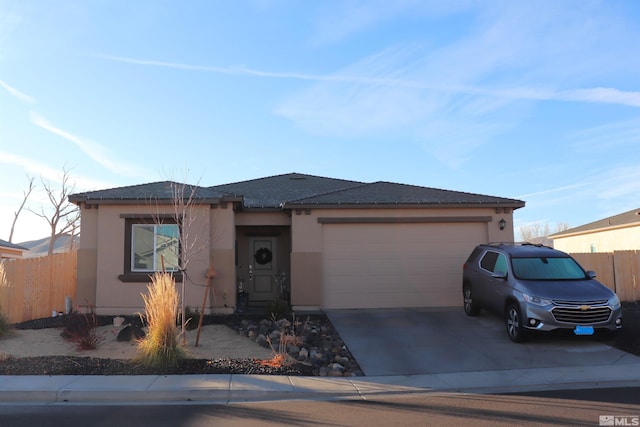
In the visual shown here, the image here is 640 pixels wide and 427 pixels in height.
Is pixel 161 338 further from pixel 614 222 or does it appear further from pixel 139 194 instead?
pixel 614 222

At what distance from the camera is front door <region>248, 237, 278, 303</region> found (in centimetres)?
1667

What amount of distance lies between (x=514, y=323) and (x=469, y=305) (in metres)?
2.90

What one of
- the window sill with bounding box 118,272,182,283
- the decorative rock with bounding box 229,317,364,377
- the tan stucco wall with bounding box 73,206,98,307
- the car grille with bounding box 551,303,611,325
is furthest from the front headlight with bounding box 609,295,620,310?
the tan stucco wall with bounding box 73,206,98,307

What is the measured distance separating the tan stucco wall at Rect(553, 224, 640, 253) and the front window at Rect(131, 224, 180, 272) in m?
A: 23.2

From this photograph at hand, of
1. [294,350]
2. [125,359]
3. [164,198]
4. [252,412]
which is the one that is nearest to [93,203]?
[164,198]

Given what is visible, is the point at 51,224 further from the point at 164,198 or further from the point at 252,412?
the point at 252,412

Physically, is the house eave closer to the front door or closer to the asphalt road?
the front door

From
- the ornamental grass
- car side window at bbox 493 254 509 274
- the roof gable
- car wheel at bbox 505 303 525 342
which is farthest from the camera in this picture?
the roof gable

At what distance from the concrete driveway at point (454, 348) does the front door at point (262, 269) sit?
4.34 m

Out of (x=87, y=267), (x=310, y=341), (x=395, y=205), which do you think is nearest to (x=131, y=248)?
(x=87, y=267)

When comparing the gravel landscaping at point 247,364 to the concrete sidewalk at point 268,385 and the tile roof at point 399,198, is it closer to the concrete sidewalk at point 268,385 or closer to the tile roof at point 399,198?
the concrete sidewalk at point 268,385

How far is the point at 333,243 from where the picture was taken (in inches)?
581

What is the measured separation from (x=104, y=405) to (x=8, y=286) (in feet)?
23.0

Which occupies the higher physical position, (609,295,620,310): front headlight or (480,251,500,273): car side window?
(480,251,500,273): car side window
